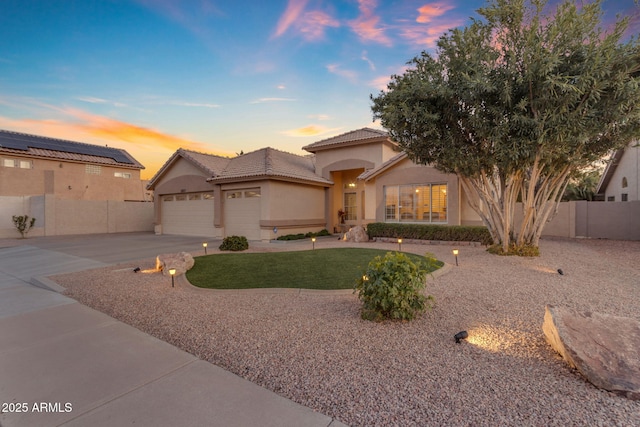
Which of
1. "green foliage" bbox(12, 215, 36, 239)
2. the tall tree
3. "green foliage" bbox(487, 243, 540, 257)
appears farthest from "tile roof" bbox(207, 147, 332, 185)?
"green foliage" bbox(12, 215, 36, 239)

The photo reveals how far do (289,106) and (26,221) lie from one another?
55.1ft

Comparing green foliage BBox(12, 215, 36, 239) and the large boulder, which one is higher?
green foliage BBox(12, 215, 36, 239)

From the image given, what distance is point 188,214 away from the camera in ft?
62.6

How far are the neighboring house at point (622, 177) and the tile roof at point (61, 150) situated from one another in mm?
34503

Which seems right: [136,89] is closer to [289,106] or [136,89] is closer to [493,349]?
[289,106]

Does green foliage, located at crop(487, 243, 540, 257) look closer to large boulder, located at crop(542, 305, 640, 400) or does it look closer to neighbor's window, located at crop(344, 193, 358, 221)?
large boulder, located at crop(542, 305, 640, 400)

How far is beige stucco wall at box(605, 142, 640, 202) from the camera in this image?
15.5 m

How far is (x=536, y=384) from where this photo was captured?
9.06 feet

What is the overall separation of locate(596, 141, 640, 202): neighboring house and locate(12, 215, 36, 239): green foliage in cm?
3067

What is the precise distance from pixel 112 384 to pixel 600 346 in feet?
15.5

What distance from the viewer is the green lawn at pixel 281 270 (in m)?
6.62

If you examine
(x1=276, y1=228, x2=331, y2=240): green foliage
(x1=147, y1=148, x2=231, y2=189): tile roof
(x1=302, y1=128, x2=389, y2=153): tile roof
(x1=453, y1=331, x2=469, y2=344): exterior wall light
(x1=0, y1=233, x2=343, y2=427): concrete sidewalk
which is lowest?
(x1=0, y1=233, x2=343, y2=427): concrete sidewalk

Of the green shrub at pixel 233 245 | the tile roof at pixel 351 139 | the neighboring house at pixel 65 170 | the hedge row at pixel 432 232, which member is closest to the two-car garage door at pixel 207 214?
the green shrub at pixel 233 245

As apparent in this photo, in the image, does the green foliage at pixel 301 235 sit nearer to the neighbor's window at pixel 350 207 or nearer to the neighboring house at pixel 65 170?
the neighbor's window at pixel 350 207
